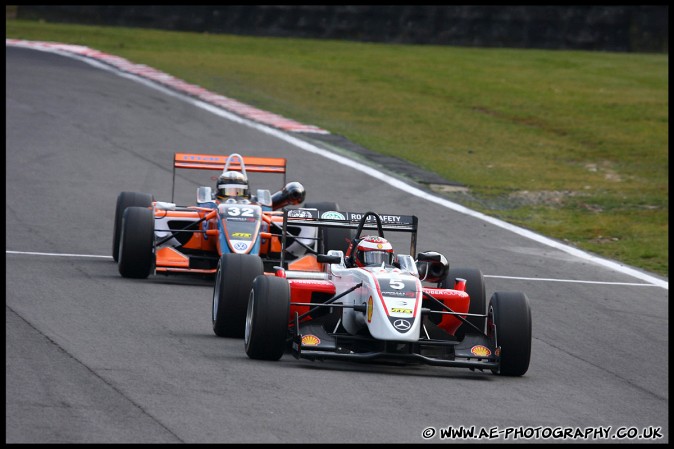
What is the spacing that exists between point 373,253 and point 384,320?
1.15 meters

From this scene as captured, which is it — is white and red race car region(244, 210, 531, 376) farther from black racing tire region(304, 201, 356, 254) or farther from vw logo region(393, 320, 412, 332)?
black racing tire region(304, 201, 356, 254)

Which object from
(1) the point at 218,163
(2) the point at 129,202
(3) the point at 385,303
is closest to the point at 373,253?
(3) the point at 385,303

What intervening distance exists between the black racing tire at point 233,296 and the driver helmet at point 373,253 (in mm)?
917

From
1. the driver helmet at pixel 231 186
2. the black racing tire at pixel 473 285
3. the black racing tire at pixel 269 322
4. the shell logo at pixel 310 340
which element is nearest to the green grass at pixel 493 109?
the driver helmet at pixel 231 186

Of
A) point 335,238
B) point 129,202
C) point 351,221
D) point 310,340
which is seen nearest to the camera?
point 310,340

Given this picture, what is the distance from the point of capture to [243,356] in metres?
10.6

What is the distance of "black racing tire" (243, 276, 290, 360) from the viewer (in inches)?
406

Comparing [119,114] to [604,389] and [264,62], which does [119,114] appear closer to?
[264,62]

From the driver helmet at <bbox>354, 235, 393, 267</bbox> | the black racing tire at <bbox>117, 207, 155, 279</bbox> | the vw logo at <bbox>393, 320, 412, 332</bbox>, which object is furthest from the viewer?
the black racing tire at <bbox>117, 207, 155, 279</bbox>

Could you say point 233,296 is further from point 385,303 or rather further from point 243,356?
point 385,303

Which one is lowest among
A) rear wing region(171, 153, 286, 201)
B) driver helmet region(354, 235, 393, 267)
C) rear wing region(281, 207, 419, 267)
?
driver helmet region(354, 235, 393, 267)

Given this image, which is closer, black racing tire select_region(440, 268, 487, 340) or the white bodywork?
the white bodywork

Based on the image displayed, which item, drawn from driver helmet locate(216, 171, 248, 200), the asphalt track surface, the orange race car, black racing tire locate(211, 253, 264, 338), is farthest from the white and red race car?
driver helmet locate(216, 171, 248, 200)

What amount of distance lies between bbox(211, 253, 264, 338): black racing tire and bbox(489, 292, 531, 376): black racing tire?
88.3 inches
